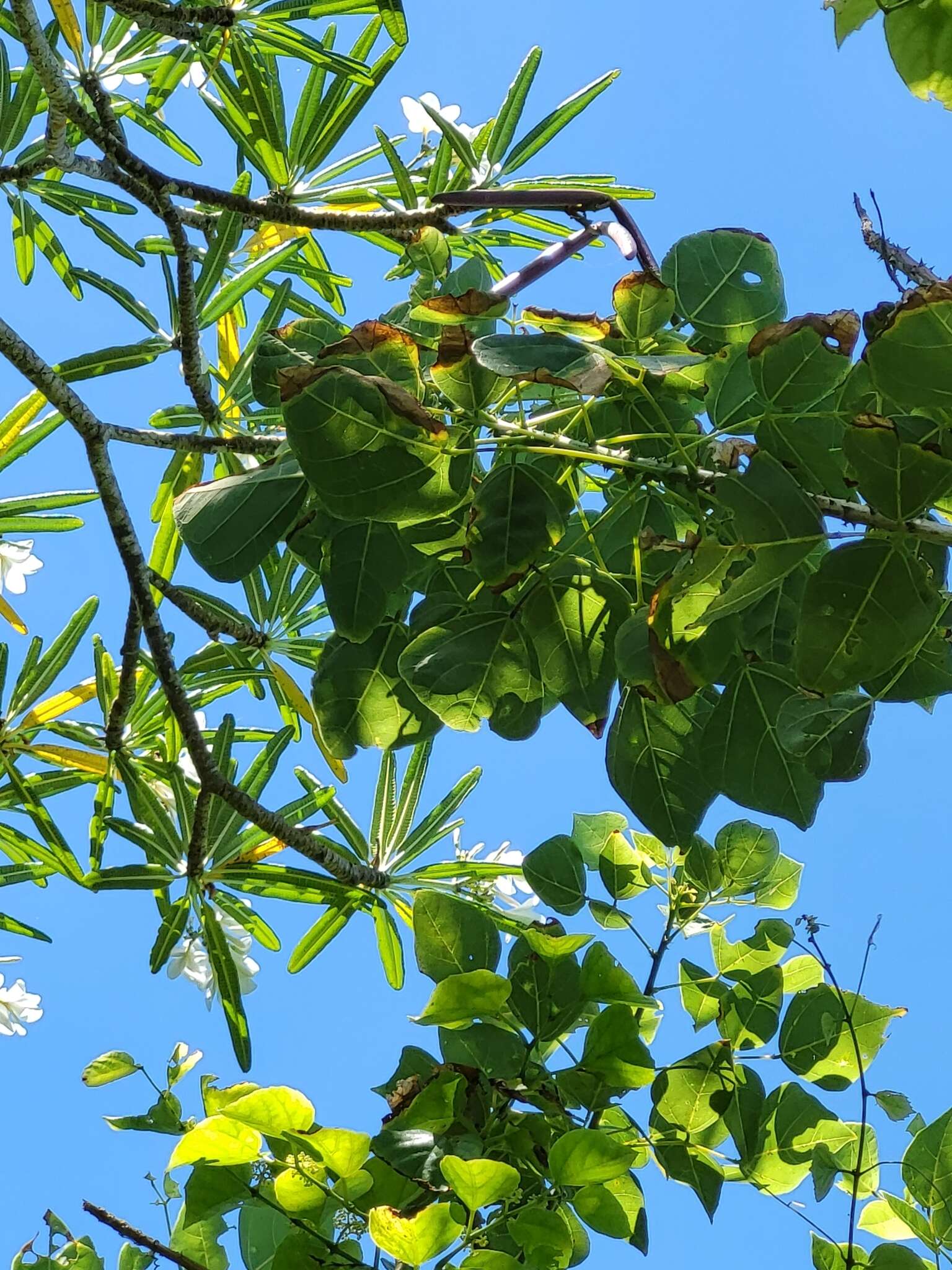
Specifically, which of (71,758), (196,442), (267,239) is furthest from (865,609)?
(267,239)

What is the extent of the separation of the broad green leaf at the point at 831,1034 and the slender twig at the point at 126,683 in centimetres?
83

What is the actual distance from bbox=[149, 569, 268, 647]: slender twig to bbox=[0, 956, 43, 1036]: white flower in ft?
2.21

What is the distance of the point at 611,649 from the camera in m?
0.57

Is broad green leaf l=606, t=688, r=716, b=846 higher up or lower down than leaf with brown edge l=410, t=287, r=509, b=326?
lower down

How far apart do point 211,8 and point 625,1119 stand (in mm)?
1486

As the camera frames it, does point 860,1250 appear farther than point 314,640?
No

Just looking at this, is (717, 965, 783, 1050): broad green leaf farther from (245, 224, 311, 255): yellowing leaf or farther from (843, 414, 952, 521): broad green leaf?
(245, 224, 311, 255): yellowing leaf

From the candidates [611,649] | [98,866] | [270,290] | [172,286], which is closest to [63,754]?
[98,866]

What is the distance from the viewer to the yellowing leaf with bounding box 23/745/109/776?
1.51 meters

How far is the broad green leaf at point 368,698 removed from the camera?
672mm

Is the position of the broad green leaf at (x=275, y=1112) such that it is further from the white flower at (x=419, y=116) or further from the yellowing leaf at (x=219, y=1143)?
the white flower at (x=419, y=116)

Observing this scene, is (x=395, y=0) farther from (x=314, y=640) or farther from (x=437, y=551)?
(x=437, y=551)

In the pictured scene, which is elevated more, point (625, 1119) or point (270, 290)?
point (270, 290)

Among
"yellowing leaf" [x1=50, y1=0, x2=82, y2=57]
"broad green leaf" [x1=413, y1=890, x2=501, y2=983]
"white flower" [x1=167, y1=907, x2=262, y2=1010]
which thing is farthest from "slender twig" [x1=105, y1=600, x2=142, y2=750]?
"yellowing leaf" [x1=50, y1=0, x2=82, y2=57]
